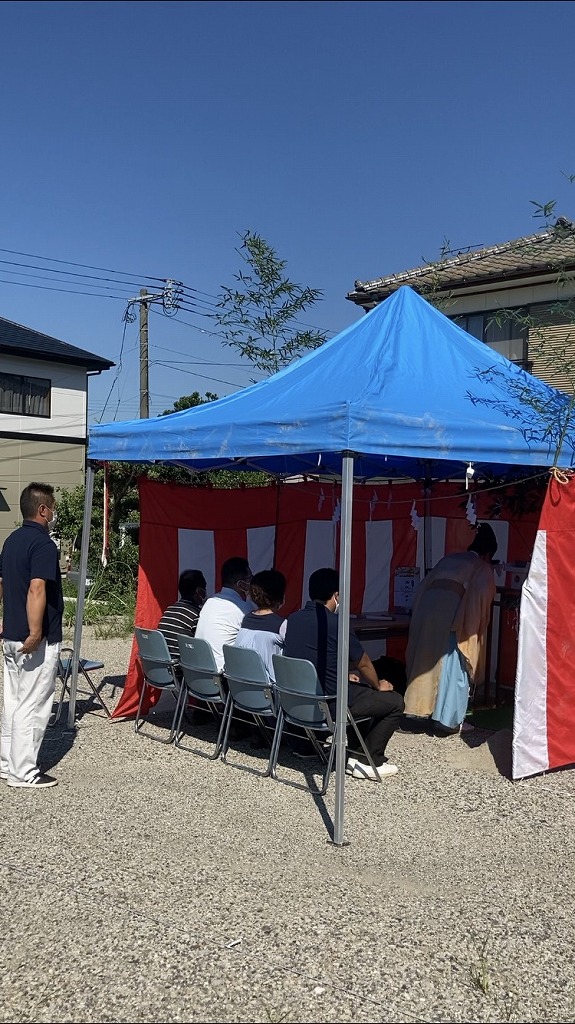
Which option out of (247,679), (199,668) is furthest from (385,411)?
(199,668)

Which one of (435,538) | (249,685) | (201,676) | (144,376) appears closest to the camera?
(249,685)

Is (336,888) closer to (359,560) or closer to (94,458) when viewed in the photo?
(94,458)

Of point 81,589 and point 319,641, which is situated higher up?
point 81,589

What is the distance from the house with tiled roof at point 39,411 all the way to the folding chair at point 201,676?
17.4m

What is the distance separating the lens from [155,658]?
6.36 meters

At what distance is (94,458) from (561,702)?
365 cm

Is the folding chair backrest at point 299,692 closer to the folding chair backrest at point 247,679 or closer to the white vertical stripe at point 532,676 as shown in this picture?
the folding chair backrest at point 247,679

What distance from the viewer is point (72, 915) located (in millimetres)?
3670

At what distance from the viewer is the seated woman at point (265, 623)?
5.83 m

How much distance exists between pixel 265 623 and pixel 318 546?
2995 millimetres

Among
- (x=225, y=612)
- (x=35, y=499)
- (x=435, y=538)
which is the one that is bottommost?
(x=225, y=612)

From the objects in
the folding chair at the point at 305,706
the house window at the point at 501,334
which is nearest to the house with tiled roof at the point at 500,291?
the house window at the point at 501,334

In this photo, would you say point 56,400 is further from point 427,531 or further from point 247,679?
point 247,679

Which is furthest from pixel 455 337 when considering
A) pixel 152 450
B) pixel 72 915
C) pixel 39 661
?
pixel 72 915
